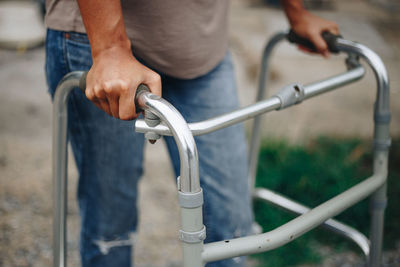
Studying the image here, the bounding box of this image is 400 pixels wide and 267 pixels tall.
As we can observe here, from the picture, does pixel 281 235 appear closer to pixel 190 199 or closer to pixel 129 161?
pixel 190 199

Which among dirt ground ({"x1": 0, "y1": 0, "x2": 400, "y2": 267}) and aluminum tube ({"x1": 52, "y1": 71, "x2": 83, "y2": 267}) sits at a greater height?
aluminum tube ({"x1": 52, "y1": 71, "x2": 83, "y2": 267})

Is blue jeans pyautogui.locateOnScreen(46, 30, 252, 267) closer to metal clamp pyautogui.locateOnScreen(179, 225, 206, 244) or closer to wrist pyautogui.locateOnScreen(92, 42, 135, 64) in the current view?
→ wrist pyautogui.locateOnScreen(92, 42, 135, 64)

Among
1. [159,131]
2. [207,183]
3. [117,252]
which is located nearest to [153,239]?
[117,252]

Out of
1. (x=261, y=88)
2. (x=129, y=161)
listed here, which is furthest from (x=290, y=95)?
(x=261, y=88)

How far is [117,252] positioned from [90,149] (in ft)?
1.23

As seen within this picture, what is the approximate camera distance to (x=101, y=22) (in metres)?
0.83

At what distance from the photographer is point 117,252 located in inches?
53.5

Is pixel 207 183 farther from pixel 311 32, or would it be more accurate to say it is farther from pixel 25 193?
pixel 25 193

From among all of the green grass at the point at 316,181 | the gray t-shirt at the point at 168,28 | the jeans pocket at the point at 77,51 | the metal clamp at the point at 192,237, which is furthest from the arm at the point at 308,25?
the green grass at the point at 316,181

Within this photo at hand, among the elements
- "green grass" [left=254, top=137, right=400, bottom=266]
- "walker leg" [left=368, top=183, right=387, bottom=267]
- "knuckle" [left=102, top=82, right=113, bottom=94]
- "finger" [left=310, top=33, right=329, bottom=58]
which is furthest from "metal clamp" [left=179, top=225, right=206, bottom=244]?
"green grass" [left=254, top=137, right=400, bottom=266]

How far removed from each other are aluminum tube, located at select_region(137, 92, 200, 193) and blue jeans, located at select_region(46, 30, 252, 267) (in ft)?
1.32

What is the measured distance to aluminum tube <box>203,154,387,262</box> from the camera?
2.55ft

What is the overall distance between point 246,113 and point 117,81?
265mm

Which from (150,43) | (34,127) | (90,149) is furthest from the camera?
(34,127)
